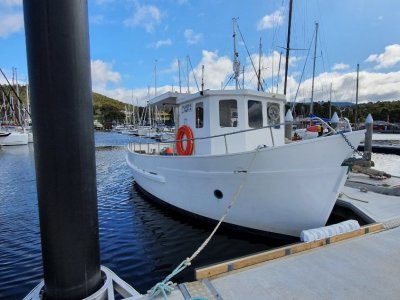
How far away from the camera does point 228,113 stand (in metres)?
7.66

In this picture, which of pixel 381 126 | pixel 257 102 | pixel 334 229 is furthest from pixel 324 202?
pixel 381 126

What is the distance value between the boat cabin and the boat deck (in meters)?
3.49

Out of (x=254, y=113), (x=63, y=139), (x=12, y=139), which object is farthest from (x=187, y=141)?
(x=12, y=139)

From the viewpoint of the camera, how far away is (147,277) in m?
5.31

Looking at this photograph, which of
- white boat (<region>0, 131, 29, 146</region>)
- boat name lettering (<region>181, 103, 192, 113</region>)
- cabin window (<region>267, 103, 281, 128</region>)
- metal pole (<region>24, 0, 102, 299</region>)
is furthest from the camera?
white boat (<region>0, 131, 29, 146</region>)

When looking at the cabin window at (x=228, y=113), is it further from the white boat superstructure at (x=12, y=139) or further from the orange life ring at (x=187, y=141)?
the white boat superstructure at (x=12, y=139)

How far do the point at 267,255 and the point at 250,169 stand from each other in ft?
7.00

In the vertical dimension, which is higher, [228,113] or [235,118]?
[228,113]

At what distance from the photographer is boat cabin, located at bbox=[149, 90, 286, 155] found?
7.49 m

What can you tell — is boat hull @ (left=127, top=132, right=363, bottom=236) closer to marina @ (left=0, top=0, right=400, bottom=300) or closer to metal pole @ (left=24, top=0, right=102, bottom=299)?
marina @ (left=0, top=0, right=400, bottom=300)

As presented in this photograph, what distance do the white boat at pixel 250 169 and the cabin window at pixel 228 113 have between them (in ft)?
0.08

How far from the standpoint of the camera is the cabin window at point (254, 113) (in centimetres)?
760

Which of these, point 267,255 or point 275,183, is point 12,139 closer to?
point 275,183

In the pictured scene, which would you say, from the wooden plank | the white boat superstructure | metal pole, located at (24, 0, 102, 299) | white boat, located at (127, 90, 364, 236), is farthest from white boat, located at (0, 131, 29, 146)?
metal pole, located at (24, 0, 102, 299)
